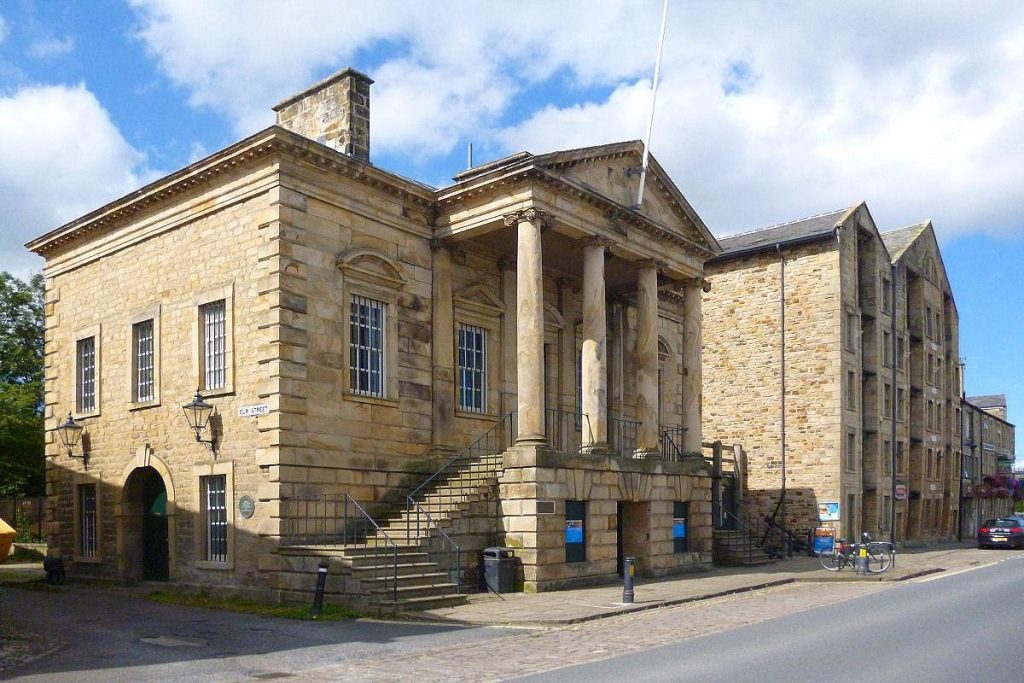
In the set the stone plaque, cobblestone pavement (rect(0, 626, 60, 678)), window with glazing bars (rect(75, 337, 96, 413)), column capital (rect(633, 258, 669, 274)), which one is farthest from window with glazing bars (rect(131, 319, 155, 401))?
column capital (rect(633, 258, 669, 274))

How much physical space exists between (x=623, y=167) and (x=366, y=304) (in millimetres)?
7406

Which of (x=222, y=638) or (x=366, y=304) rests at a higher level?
(x=366, y=304)

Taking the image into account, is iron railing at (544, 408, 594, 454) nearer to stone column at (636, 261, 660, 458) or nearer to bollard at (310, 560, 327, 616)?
stone column at (636, 261, 660, 458)

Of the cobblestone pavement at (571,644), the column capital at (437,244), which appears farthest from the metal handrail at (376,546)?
the column capital at (437,244)

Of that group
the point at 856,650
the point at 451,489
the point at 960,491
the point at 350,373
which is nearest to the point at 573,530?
the point at 451,489

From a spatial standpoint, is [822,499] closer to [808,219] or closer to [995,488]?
[808,219]

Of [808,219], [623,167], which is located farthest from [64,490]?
[808,219]

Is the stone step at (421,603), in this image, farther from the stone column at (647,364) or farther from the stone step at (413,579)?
the stone column at (647,364)

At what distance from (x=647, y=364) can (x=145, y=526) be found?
12019mm

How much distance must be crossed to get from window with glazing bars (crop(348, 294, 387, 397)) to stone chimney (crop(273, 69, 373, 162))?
3539mm

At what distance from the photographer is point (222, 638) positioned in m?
13.7

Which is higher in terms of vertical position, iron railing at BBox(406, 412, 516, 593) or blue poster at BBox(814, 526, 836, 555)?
iron railing at BBox(406, 412, 516, 593)

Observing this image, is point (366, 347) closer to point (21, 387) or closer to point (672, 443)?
point (672, 443)

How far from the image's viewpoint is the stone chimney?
21.8m
